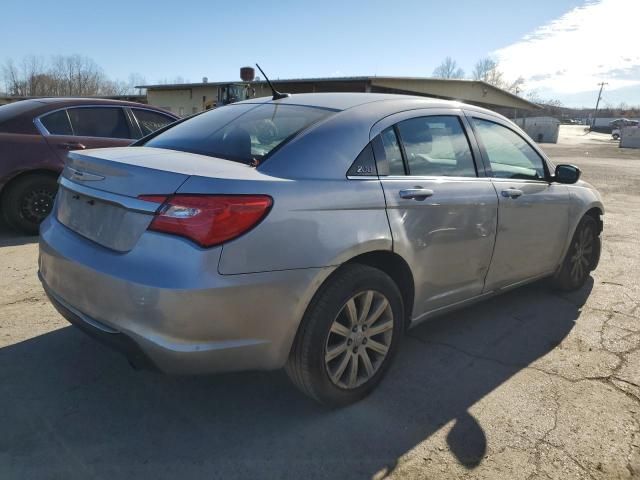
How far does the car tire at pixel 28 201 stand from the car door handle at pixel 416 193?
4.68 m

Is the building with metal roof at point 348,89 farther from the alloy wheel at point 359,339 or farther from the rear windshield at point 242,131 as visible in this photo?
the alloy wheel at point 359,339

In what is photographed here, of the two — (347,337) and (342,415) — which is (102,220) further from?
(342,415)

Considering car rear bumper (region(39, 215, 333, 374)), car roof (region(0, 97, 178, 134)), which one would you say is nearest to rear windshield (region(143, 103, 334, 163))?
car rear bumper (region(39, 215, 333, 374))

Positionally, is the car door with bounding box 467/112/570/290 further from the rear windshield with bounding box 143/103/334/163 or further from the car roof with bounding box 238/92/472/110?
the rear windshield with bounding box 143/103/334/163

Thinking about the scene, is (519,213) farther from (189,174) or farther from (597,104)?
(597,104)

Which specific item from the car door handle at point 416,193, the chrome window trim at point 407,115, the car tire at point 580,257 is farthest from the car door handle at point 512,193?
the car tire at point 580,257

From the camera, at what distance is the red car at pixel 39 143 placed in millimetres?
5508

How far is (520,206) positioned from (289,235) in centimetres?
209

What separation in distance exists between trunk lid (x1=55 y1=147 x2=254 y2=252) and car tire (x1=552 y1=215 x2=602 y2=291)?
3.33 m

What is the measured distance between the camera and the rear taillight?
2.04m

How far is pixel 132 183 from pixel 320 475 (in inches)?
60.2

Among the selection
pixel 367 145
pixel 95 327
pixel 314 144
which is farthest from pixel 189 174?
pixel 367 145

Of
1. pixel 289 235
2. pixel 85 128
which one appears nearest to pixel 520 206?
pixel 289 235

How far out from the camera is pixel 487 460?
2.33m
